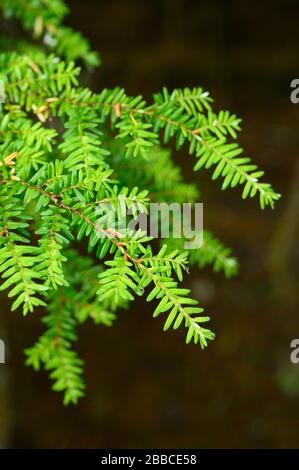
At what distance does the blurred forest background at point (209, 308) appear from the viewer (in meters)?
2.96

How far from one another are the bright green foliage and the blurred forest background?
136 centimetres

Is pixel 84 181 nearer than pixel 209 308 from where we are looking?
Yes

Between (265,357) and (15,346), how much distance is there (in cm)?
160

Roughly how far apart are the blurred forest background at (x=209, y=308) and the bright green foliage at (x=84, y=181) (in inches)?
53.5

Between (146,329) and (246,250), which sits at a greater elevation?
(246,250)

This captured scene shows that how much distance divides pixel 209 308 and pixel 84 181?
2.82m

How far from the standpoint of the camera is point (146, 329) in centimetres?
336

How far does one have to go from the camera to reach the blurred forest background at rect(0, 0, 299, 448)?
2.96m

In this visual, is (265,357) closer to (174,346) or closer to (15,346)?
(174,346)

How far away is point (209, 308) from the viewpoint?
3.46m

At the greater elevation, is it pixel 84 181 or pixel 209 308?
pixel 209 308

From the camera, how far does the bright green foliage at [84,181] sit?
0.72 meters

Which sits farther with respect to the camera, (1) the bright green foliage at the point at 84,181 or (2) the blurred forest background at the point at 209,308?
(2) the blurred forest background at the point at 209,308

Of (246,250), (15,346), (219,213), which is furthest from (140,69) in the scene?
(15,346)
